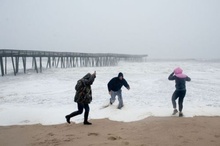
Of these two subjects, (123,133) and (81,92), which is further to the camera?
(81,92)

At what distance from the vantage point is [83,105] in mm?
6309

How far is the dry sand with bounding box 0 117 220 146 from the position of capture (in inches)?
189

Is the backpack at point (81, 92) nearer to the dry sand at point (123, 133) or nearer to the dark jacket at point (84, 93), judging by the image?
the dark jacket at point (84, 93)

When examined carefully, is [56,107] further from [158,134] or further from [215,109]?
[215,109]

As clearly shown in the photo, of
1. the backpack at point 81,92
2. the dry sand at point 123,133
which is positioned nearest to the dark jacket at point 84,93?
the backpack at point 81,92

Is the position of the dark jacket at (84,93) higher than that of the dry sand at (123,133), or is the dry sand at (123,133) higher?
the dark jacket at (84,93)

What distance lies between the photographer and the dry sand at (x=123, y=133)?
15.7 feet

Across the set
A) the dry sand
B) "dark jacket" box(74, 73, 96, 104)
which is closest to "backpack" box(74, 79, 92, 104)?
"dark jacket" box(74, 73, 96, 104)

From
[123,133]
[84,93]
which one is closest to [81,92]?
[84,93]

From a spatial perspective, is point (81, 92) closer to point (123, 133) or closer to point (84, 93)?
point (84, 93)

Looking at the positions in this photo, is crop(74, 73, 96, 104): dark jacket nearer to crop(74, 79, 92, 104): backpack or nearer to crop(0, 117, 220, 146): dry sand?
crop(74, 79, 92, 104): backpack

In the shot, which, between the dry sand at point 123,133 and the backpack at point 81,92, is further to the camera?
the backpack at point 81,92

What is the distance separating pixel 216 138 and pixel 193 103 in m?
4.85

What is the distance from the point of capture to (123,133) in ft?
18.0
